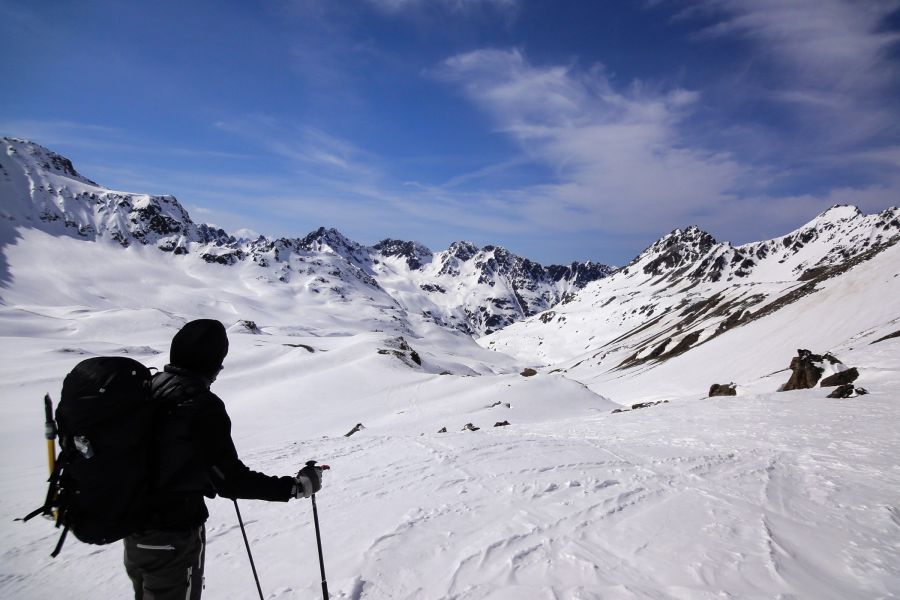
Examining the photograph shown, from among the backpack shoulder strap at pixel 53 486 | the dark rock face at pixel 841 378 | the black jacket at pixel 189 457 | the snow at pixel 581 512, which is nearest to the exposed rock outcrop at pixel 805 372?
the dark rock face at pixel 841 378

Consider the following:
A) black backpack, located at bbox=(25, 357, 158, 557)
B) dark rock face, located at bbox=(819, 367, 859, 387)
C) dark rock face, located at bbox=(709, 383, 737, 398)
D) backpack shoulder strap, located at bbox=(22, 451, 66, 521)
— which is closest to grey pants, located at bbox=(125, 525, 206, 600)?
black backpack, located at bbox=(25, 357, 158, 557)

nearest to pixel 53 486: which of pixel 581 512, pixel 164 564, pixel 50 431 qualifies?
pixel 50 431

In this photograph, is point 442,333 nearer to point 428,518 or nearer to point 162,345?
point 162,345

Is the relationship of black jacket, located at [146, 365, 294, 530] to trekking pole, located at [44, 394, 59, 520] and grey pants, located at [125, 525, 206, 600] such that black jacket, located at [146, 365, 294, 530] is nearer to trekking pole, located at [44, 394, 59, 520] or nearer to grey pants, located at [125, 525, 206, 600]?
grey pants, located at [125, 525, 206, 600]

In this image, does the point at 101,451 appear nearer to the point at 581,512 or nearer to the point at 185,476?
the point at 185,476

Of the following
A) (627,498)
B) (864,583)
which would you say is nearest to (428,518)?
(627,498)

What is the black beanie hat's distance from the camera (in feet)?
13.0

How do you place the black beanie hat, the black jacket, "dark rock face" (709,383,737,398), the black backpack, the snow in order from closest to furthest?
1. the black backpack
2. the black jacket
3. the black beanie hat
4. the snow
5. "dark rock face" (709,383,737,398)

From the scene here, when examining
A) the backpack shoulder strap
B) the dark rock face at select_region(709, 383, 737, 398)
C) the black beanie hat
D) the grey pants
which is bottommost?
the dark rock face at select_region(709, 383, 737, 398)

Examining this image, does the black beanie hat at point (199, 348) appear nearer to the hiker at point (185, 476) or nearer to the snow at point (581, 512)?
the hiker at point (185, 476)

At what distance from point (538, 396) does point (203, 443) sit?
2784 centimetres

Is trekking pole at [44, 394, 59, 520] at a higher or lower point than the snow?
higher

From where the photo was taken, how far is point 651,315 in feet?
584

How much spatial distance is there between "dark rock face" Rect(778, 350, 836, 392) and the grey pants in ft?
86.1
